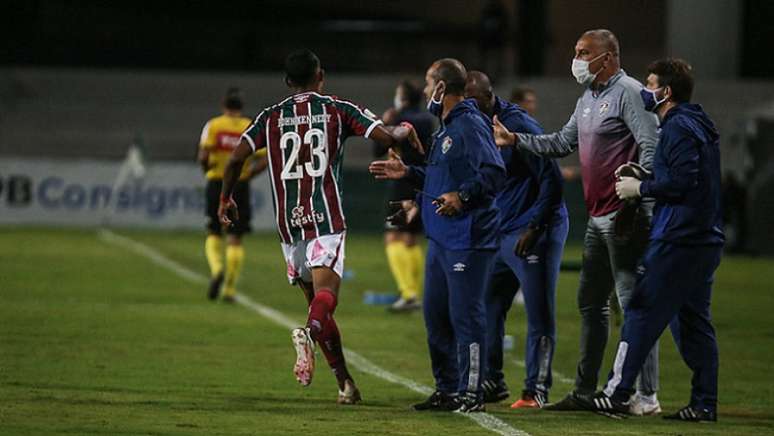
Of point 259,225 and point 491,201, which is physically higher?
point 491,201

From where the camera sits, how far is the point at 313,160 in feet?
31.6

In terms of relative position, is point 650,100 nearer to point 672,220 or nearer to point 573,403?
point 672,220

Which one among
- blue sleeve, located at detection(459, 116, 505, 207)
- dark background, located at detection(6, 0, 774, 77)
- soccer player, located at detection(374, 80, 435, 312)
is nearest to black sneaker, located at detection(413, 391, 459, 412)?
blue sleeve, located at detection(459, 116, 505, 207)

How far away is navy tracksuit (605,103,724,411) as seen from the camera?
915 cm

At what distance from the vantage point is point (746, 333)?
15734mm

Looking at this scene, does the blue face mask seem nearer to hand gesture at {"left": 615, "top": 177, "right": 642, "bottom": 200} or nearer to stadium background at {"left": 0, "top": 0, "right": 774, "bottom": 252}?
hand gesture at {"left": 615, "top": 177, "right": 642, "bottom": 200}

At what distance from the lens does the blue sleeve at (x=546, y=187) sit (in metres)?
10.1

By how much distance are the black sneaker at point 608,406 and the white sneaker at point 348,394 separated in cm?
147

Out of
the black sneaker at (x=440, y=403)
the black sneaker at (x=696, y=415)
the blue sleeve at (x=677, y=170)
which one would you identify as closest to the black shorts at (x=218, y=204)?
the black sneaker at (x=440, y=403)

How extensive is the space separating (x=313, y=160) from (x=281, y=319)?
6241mm

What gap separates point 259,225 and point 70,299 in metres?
14.0

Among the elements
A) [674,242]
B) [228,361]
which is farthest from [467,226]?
[228,361]

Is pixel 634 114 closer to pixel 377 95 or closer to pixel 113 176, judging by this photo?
pixel 113 176

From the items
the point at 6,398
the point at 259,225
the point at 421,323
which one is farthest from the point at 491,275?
the point at 259,225
